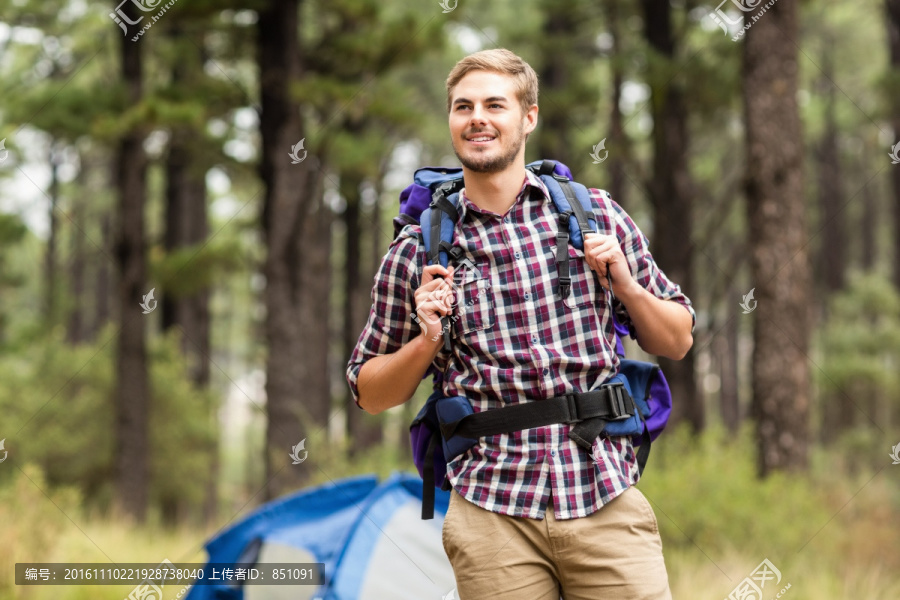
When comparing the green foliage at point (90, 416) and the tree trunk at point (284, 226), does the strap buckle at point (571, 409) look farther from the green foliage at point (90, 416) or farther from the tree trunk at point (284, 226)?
the green foliage at point (90, 416)

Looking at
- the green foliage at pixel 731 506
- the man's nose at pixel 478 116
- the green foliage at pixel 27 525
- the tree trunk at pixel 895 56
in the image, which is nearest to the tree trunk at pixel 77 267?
the green foliage at pixel 27 525

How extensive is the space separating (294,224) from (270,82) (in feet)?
5.57

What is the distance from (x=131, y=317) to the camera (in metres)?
11.4

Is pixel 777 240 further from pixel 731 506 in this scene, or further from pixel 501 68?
pixel 501 68

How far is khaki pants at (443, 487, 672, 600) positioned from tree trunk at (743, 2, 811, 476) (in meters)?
5.76

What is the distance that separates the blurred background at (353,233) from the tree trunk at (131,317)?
3 centimetres

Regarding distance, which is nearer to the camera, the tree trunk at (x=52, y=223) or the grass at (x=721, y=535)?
the grass at (x=721, y=535)

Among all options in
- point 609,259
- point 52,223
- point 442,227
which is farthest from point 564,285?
point 52,223

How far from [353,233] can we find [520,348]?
14248mm

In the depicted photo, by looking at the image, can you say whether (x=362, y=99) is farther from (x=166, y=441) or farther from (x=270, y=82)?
(x=166, y=441)

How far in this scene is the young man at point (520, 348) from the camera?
2.20 meters

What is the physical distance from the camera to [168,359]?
14094mm

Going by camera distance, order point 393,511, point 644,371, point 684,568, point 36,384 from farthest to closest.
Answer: point 36,384 → point 684,568 → point 393,511 → point 644,371

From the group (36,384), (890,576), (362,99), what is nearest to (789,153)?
(890,576)
